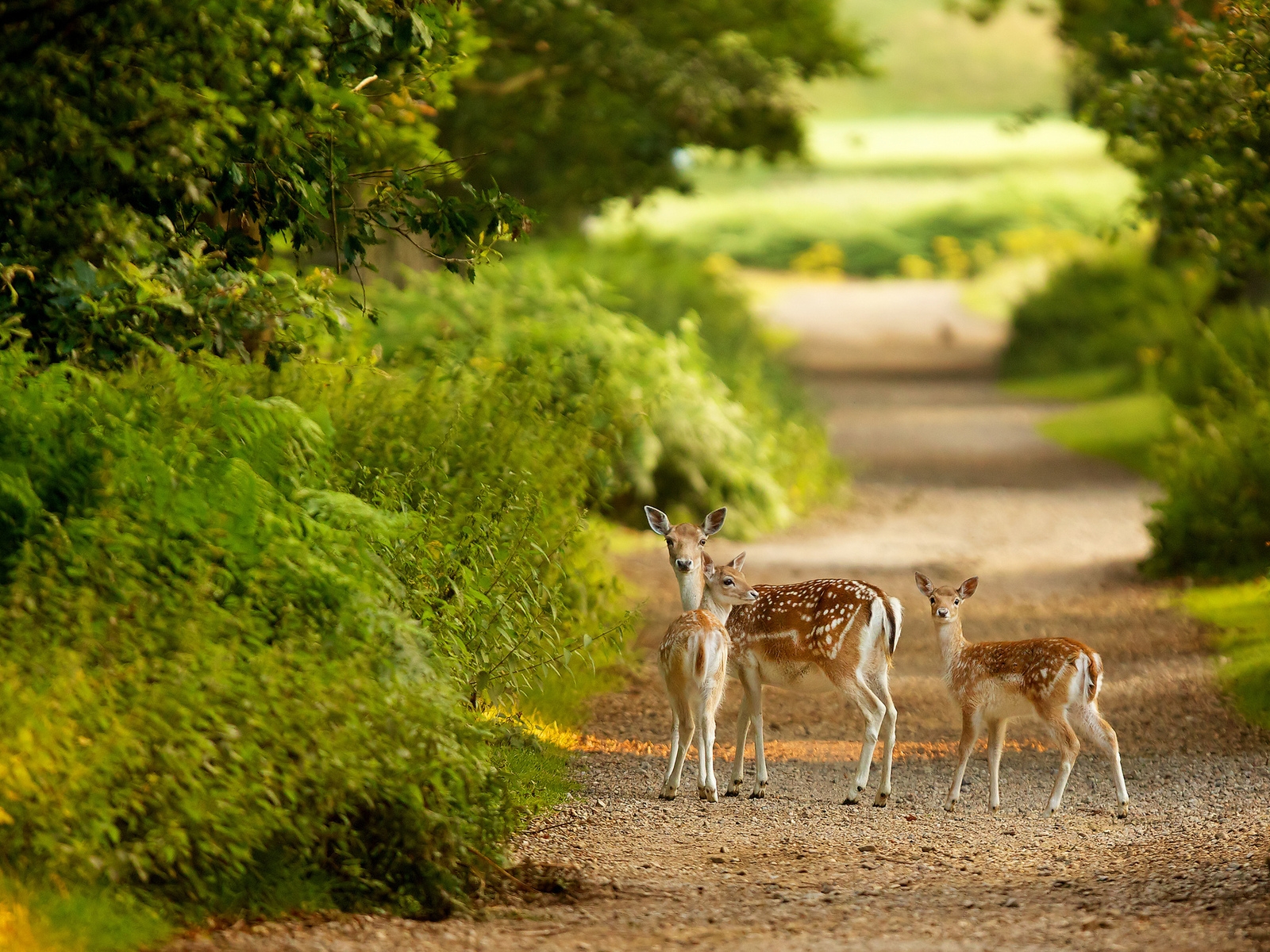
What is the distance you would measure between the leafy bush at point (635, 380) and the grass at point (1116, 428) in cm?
660

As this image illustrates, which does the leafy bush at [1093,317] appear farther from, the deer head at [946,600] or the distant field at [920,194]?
the deer head at [946,600]

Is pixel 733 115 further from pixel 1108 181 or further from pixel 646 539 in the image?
pixel 1108 181

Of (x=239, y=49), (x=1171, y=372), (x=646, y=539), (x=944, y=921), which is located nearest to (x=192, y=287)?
(x=239, y=49)

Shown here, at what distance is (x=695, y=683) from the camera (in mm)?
7516

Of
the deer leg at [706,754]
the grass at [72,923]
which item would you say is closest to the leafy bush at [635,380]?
the deer leg at [706,754]

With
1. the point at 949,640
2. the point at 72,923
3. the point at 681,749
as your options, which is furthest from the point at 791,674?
the point at 72,923

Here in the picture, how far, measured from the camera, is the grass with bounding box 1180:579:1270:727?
9.97 metres

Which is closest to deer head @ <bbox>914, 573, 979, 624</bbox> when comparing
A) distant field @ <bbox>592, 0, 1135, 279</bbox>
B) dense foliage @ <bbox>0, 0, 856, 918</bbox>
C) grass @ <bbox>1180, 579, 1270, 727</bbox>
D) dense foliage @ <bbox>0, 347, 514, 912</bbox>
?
dense foliage @ <bbox>0, 0, 856, 918</bbox>

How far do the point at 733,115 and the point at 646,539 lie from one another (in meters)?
6.92

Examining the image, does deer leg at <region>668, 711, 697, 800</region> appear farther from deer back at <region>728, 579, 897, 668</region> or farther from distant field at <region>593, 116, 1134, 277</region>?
distant field at <region>593, 116, 1134, 277</region>

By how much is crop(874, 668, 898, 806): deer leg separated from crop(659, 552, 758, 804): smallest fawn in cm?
77

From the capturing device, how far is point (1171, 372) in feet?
72.3

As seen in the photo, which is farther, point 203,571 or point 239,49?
point 239,49

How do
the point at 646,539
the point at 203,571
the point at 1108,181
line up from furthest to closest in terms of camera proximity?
1. the point at 1108,181
2. the point at 646,539
3. the point at 203,571
